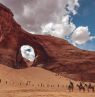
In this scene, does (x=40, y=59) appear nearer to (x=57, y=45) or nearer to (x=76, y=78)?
(x=57, y=45)

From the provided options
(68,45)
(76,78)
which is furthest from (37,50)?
(76,78)

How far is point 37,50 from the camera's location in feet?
366

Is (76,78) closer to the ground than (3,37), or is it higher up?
closer to the ground

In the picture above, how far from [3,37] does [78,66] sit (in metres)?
28.7

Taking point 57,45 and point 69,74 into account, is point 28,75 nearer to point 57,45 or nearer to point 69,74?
point 69,74

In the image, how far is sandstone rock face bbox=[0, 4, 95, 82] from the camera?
9831 cm

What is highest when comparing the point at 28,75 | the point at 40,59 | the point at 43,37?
the point at 43,37

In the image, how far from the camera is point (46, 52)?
363ft

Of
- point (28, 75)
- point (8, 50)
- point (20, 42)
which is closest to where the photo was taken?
point (28, 75)

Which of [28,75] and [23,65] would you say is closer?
[28,75]

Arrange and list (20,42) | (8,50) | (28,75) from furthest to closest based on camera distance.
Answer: (20,42) → (8,50) → (28,75)

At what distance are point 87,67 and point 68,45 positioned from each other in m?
14.2

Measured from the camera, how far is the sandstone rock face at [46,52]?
9831 centimetres

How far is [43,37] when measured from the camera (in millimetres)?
112312
